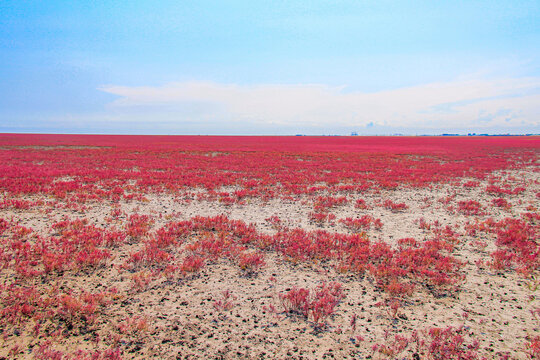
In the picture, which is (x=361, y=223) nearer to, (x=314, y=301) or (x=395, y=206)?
(x=395, y=206)

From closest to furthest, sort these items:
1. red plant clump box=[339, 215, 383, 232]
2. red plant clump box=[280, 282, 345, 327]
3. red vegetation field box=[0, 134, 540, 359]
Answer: red vegetation field box=[0, 134, 540, 359], red plant clump box=[280, 282, 345, 327], red plant clump box=[339, 215, 383, 232]

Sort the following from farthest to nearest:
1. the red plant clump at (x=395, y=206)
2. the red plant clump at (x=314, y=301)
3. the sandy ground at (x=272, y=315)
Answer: the red plant clump at (x=395, y=206)
the red plant clump at (x=314, y=301)
the sandy ground at (x=272, y=315)

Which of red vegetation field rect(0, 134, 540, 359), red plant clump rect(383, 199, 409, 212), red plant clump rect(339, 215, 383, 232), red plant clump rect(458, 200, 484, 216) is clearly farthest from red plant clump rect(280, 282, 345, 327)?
red plant clump rect(458, 200, 484, 216)

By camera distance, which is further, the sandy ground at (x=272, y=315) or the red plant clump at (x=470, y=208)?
the red plant clump at (x=470, y=208)

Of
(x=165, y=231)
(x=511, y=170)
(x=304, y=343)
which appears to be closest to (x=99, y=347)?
(x=304, y=343)

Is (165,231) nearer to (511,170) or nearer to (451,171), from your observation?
(451,171)

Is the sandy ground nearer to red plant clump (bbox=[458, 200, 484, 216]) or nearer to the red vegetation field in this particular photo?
the red vegetation field

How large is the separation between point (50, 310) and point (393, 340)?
577 cm

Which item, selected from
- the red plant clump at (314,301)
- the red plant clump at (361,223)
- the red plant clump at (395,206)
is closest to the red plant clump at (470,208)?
the red plant clump at (395,206)

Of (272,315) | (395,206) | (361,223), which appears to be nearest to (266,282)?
(272,315)

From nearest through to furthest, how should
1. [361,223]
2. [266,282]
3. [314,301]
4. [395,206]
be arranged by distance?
[314,301]
[266,282]
[361,223]
[395,206]

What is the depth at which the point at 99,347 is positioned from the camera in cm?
407

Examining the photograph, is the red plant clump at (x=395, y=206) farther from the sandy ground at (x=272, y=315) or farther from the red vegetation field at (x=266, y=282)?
the sandy ground at (x=272, y=315)

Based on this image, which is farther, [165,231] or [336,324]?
[165,231]
